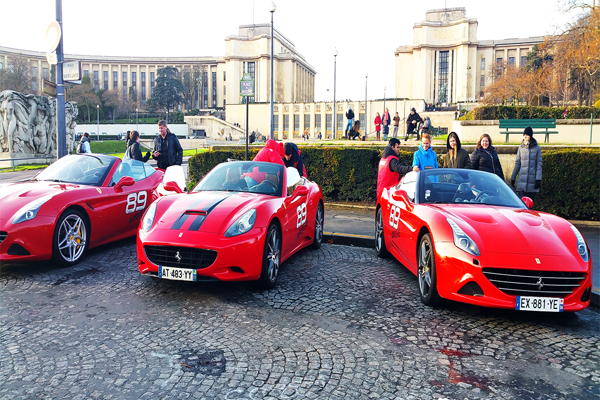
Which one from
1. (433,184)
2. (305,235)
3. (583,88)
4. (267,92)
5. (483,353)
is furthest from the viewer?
(267,92)

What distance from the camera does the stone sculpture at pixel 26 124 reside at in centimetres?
2986

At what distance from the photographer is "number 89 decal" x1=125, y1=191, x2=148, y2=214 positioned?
7.71 meters

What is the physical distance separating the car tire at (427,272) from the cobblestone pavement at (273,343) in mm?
129

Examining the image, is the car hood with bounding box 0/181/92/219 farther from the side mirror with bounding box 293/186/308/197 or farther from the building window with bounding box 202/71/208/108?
the building window with bounding box 202/71/208/108

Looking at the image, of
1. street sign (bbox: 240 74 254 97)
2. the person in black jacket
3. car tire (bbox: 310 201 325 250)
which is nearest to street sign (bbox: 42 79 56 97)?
the person in black jacket

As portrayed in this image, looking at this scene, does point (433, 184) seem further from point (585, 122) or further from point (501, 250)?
point (585, 122)

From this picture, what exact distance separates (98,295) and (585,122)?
87.4 feet

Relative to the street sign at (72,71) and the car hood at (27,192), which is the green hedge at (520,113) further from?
the car hood at (27,192)

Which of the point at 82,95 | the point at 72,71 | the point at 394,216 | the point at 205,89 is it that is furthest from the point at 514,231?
the point at 205,89

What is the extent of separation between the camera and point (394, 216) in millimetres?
6652

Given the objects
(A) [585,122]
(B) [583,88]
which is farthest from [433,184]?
(B) [583,88]

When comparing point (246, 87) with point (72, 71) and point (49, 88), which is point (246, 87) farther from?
point (49, 88)

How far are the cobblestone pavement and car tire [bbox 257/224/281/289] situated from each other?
157 mm

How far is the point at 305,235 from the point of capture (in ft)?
23.8
